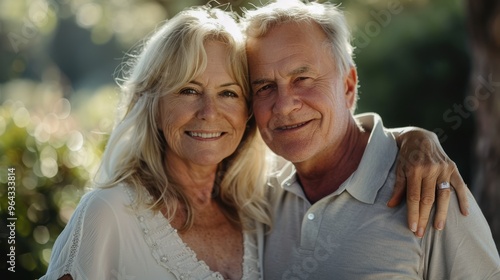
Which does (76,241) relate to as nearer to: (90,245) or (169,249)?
(90,245)

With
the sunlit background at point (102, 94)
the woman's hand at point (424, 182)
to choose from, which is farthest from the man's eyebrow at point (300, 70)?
the sunlit background at point (102, 94)

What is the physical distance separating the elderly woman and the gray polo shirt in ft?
0.57

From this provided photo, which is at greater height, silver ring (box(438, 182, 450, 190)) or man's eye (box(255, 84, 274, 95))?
man's eye (box(255, 84, 274, 95))

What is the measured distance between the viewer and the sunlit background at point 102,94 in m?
4.24

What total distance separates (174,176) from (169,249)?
1.25 feet

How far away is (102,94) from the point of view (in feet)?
20.6

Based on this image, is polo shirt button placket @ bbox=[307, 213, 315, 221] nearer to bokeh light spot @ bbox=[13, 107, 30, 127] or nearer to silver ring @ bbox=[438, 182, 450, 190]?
silver ring @ bbox=[438, 182, 450, 190]

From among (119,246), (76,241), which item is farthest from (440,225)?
(76,241)

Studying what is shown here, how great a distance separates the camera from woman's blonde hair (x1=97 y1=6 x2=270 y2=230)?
267 centimetres

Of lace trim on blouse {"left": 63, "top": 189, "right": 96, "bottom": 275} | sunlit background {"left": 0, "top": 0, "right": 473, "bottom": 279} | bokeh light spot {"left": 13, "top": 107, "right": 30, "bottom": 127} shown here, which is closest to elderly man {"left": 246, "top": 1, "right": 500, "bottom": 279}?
lace trim on blouse {"left": 63, "top": 189, "right": 96, "bottom": 275}

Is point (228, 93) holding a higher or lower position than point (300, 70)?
lower

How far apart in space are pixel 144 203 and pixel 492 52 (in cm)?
323

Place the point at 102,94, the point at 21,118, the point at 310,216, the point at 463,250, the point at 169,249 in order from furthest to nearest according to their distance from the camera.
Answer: the point at 102,94, the point at 21,118, the point at 310,216, the point at 169,249, the point at 463,250

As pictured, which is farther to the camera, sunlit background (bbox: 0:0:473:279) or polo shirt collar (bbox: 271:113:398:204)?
sunlit background (bbox: 0:0:473:279)
